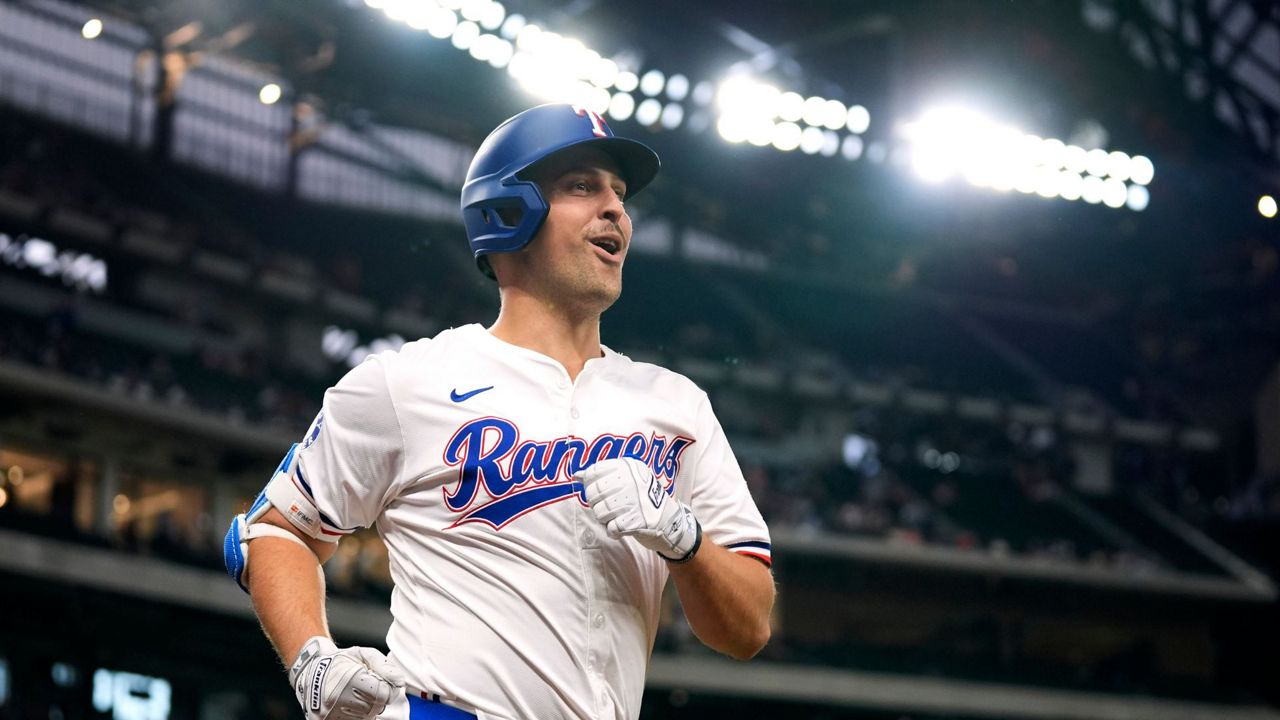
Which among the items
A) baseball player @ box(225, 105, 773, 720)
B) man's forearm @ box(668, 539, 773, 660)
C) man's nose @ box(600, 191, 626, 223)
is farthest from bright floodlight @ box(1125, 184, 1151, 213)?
man's forearm @ box(668, 539, 773, 660)

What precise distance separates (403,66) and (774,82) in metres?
6.60

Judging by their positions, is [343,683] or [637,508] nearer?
[343,683]

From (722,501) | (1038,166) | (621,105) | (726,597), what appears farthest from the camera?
(1038,166)

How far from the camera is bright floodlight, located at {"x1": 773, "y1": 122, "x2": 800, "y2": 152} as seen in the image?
2430 centimetres

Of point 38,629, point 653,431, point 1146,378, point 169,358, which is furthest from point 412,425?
point 1146,378

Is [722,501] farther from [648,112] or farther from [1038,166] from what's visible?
[1038,166]

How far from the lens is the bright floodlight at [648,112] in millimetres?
22969

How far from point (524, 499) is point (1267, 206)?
24.7m

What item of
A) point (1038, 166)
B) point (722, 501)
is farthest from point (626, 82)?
point (722, 501)

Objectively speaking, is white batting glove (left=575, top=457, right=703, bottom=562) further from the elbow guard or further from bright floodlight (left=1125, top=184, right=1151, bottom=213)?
bright floodlight (left=1125, top=184, right=1151, bottom=213)

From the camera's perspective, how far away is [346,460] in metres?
2.84

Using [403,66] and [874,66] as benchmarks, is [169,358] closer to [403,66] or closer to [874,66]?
[403,66]

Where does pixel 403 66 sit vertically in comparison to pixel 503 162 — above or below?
above

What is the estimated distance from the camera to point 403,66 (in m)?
22.0
